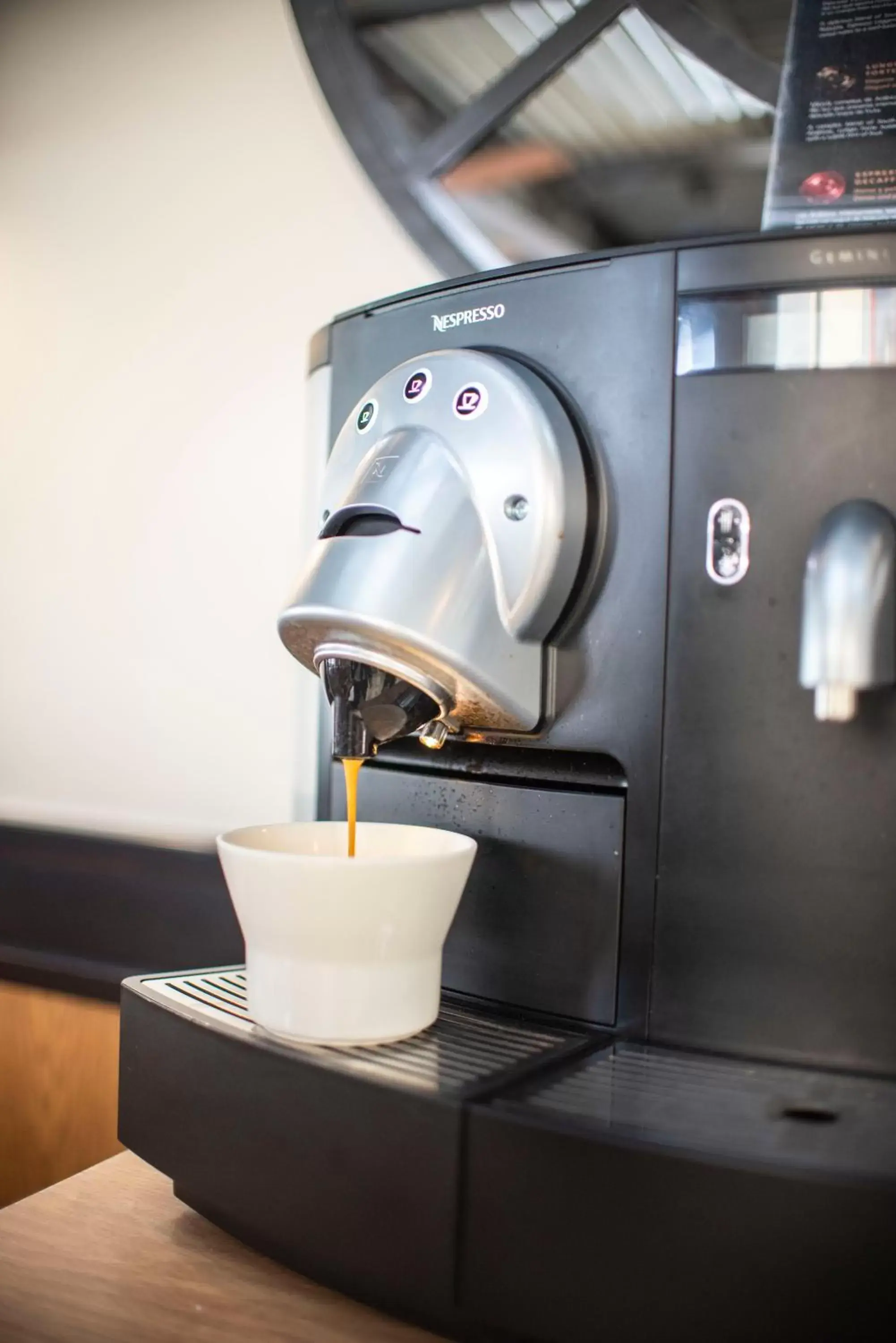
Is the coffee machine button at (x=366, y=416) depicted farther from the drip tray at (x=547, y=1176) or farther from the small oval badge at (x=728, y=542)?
the drip tray at (x=547, y=1176)

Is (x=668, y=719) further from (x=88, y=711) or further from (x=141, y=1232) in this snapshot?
(x=88, y=711)

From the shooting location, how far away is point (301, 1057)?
0.47 metres

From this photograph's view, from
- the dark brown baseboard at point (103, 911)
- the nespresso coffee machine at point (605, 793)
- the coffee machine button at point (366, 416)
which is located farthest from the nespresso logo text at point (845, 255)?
the dark brown baseboard at point (103, 911)

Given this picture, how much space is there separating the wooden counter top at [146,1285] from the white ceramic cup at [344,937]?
102 millimetres

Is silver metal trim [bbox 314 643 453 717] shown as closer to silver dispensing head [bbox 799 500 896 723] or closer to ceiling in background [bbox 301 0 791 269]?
silver dispensing head [bbox 799 500 896 723]

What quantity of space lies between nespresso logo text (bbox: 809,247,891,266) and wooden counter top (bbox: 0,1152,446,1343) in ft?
1.46

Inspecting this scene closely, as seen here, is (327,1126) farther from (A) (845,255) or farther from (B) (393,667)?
(A) (845,255)

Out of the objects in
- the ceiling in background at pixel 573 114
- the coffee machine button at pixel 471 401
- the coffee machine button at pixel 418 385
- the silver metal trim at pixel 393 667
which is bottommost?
the silver metal trim at pixel 393 667

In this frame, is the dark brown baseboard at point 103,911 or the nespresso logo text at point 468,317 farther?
the dark brown baseboard at point 103,911

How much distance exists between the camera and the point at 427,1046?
495 mm

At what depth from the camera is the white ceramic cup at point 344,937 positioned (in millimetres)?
464

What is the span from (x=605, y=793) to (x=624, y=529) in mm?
115

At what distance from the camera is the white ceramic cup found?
0.46m

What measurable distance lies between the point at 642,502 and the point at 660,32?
584 millimetres
